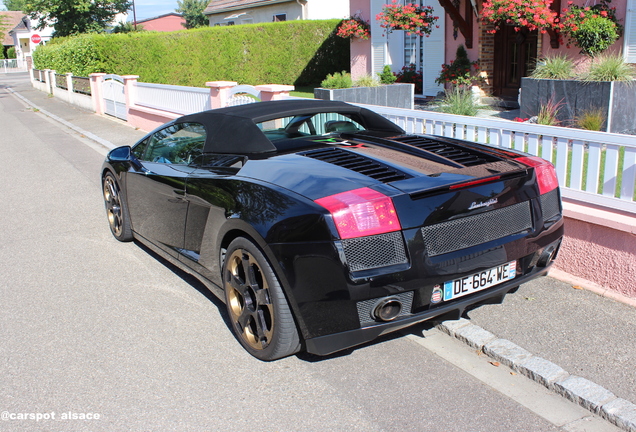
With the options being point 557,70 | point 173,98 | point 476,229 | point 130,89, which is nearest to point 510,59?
point 557,70

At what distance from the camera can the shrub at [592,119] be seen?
895 cm

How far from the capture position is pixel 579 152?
479 centimetres

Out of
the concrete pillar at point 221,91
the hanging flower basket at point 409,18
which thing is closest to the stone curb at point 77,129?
the concrete pillar at point 221,91

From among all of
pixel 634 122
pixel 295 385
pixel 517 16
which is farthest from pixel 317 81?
pixel 295 385

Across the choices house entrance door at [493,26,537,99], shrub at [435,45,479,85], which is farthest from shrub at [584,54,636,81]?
shrub at [435,45,479,85]

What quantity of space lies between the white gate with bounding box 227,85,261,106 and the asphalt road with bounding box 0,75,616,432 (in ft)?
18.4

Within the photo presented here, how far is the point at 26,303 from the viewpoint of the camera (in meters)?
4.78

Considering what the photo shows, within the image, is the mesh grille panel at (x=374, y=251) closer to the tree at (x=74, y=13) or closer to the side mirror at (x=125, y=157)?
the side mirror at (x=125, y=157)

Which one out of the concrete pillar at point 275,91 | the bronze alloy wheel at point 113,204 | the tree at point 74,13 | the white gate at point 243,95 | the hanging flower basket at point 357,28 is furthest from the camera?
the tree at point 74,13

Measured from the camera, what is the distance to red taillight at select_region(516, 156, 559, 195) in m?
3.81

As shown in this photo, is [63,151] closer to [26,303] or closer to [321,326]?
[26,303]

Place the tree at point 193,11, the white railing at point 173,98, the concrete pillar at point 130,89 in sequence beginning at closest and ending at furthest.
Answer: the white railing at point 173,98, the concrete pillar at point 130,89, the tree at point 193,11

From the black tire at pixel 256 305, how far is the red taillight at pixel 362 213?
0.57 meters

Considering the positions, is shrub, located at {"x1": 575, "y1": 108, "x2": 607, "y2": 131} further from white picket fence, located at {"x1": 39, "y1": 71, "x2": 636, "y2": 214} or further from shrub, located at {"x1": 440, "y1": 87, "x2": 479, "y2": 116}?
white picket fence, located at {"x1": 39, "y1": 71, "x2": 636, "y2": 214}
